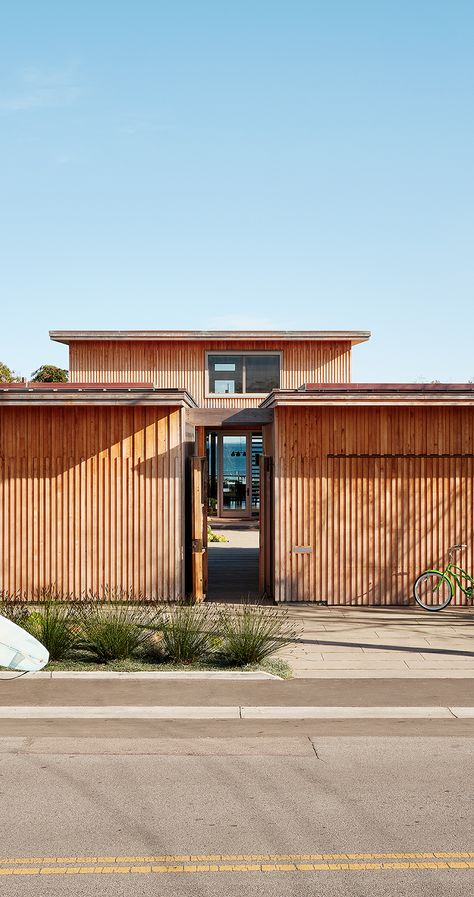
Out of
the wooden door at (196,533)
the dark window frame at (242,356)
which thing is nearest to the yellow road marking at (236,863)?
the wooden door at (196,533)

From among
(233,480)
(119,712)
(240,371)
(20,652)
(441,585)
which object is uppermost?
(240,371)

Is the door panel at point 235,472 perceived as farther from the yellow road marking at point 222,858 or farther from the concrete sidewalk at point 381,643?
the yellow road marking at point 222,858

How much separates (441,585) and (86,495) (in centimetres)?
693

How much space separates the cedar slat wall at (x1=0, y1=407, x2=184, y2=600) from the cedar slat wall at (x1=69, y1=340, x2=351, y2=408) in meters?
13.3

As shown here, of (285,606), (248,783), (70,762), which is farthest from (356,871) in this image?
(285,606)

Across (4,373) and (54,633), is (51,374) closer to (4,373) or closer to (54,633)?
(4,373)

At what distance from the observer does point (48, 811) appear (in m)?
6.78

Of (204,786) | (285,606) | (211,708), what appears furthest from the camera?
(285,606)

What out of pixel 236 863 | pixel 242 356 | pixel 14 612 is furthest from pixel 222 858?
pixel 242 356

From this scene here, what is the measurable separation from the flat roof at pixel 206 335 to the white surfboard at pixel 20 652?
1888cm

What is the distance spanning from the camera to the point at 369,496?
52.1ft

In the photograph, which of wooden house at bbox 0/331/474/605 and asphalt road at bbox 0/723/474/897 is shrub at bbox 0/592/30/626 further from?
asphalt road at bbox 0/723/474/897

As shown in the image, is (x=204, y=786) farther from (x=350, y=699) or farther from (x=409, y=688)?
(x=409, y=688)

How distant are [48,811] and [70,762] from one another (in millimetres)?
1182
